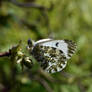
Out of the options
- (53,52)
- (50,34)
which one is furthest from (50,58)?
(50,34)

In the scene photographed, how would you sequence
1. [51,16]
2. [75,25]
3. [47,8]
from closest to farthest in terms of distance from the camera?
[47,8], [51,16], [75,25]

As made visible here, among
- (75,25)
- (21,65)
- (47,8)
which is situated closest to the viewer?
(21,65)

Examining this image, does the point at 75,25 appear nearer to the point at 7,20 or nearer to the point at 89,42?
the point at 89,42

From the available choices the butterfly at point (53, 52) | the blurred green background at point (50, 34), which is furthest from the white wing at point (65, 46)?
the blurred green background at point (50, 34)

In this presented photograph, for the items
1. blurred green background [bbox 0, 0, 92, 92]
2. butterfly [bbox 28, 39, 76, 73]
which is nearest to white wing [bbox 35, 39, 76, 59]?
butterfly [bbox 28, 39, 76, 73]

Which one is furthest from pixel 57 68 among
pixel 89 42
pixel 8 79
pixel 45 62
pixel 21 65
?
pixel 89 42
